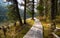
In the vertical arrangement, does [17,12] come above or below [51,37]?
above

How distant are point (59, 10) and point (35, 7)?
1518 mm

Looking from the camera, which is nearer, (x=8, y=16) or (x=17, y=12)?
(x=8, y=16)

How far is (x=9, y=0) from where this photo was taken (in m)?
4.73

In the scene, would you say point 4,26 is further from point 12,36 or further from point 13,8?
point 13,8

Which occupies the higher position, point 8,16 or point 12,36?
point 8,16

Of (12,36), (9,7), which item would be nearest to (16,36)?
(12,36)

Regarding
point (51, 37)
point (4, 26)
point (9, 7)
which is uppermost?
point (9, 7)

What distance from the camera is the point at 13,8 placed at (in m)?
4.96

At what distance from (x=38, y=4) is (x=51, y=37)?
5.23m

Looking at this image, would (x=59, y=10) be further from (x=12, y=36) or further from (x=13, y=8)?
(x=12, y=36)

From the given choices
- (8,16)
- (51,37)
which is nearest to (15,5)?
(8,16)

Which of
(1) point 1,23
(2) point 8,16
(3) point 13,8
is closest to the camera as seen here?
(1) point 1,23

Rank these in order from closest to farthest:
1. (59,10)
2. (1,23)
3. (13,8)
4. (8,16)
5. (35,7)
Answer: (1,23)
(8,16)
(13,8)
(59,10)
(35,7)

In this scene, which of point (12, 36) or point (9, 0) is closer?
point (12, 36)
